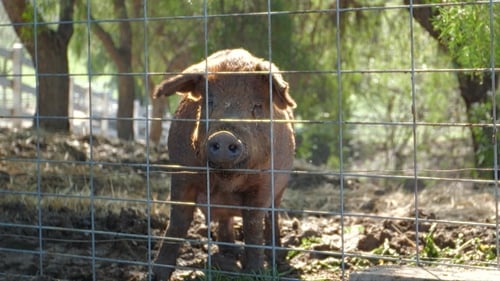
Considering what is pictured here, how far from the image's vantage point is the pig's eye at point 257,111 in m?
5.43

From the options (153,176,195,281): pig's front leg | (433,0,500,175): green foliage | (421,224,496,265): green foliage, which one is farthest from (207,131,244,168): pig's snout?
(421,224,496,265): green foliage

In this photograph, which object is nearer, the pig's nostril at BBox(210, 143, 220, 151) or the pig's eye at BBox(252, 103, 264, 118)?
the pig's nostril at BBox(210, 143, 220, 151)

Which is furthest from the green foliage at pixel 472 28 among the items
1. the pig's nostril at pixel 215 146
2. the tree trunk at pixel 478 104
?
the tree trunk at pixel 478 104

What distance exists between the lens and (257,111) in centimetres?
547

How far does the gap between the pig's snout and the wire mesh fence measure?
0.28 feet

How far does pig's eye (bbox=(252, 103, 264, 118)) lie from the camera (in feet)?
17.8

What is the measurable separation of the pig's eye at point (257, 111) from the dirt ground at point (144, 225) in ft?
2.34

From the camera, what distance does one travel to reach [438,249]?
602 cm

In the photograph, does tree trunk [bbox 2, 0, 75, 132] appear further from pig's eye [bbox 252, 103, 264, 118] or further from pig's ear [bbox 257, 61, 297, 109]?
pig's eye [bbox 252, 103, 264, 118]

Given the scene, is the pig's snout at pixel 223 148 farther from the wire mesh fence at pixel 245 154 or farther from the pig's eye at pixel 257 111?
the pig's eye at pixel 257 111

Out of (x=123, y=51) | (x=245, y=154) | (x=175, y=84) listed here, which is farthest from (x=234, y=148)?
(x=123, y=51)

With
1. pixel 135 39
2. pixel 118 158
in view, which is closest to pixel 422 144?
pixel 135 39

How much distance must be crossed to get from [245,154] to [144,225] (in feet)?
6.79

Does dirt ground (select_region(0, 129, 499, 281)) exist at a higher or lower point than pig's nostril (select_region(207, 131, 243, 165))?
lower
